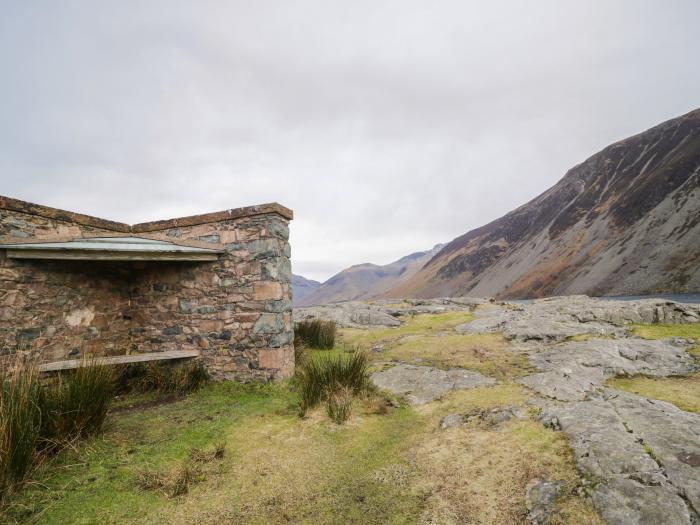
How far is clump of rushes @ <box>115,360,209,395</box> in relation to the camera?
5602mm

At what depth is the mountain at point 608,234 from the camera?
4344cm

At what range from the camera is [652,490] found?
2240 millimetres

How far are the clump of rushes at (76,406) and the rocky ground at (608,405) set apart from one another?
3.67 meters

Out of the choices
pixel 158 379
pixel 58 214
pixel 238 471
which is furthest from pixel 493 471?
pixel 58 214

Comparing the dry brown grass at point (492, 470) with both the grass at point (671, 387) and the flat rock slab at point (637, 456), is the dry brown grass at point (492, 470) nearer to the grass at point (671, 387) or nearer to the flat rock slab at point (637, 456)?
the flat rock slab at point (637, 456)

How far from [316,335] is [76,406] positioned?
5624 millimetres

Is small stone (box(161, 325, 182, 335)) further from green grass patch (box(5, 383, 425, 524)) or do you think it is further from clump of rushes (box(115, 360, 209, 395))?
green grass patch (box(5, 383, 425, 524))

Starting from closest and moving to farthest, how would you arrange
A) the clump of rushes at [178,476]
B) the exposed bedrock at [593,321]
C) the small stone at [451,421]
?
the clump of rushes at [178,476]
the small stone at [451,421]
the exposed bedrock at [593,321]

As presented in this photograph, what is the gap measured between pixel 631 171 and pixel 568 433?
86284mm

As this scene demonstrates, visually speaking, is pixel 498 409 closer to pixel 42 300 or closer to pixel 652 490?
pixel 652 490

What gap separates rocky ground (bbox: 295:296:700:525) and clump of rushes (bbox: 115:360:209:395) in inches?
121

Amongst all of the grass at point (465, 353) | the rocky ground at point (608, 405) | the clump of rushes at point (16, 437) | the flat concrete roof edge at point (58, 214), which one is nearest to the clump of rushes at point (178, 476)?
the clump of rushes at point (16, 437)

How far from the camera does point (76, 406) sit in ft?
11.8

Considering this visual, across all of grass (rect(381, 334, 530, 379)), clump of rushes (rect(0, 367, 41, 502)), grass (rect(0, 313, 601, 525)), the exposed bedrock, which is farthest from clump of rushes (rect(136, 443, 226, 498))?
the exposed bedrock
